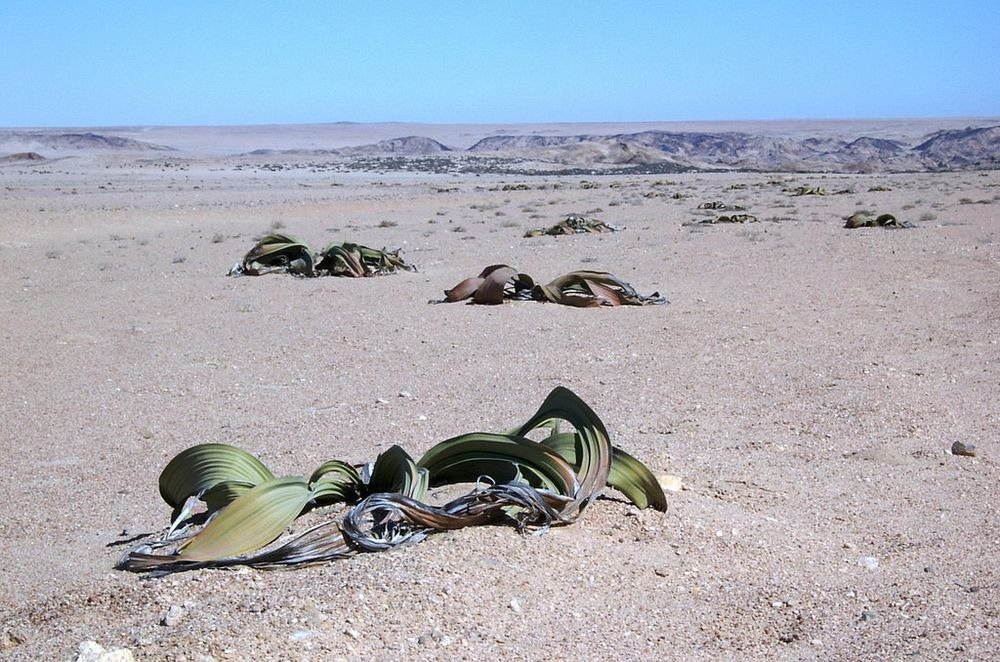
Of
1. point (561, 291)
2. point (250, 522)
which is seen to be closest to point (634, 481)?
point (250, 522)

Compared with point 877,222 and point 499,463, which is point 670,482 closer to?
point 499,463

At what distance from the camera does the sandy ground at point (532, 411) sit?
287cm

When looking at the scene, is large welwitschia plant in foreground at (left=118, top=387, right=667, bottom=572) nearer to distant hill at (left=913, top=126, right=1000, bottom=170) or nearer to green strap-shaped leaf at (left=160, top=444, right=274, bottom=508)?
green strap-shaped leaf at (left=160, top=444, right=274, bottom=508)

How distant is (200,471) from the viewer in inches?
141

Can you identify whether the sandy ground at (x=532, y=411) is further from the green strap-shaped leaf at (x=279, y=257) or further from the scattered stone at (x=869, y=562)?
the green strap-shaped leaf at (x=279, y=257)

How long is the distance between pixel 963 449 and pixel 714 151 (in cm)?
8534

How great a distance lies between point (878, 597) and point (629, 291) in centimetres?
586

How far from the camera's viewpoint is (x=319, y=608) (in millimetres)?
2826

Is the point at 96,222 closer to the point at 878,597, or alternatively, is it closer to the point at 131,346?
the point at 131,346

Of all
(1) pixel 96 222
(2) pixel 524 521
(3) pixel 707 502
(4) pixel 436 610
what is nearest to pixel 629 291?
(3) pixel 707 502

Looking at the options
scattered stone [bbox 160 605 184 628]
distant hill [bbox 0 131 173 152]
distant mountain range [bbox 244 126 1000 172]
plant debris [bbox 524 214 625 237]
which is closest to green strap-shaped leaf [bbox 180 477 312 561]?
scattered stone [bbox 160 605 184 628]

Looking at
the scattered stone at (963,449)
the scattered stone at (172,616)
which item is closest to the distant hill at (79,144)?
the scattered stone at (963,449)

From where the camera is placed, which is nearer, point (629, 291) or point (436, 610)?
point (436, 610)

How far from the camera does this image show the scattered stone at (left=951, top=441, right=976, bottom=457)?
4.67m
